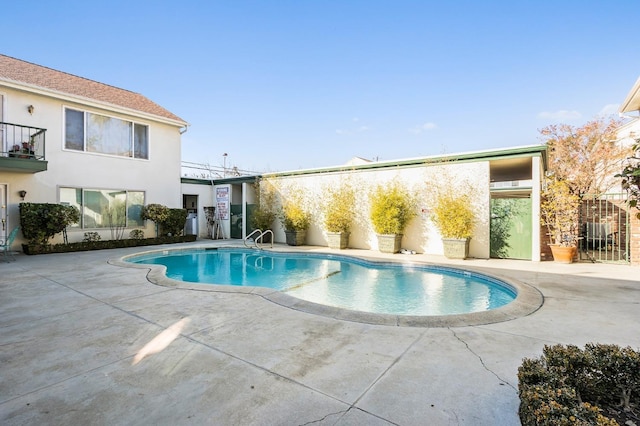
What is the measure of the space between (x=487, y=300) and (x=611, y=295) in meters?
1.71

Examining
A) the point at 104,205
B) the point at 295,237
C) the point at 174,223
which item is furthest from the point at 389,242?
the point at 104,205

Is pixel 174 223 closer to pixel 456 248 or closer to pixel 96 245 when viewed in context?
pixel 96 245

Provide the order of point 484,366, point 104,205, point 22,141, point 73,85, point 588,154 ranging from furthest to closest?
point 588,154
point 104,205
point 73,85
point 22,141
point 484,366

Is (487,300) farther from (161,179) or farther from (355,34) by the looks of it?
(161,179)

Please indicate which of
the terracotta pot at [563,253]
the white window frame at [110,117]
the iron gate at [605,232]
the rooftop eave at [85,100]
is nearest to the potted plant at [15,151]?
the white window frame at [110,117]

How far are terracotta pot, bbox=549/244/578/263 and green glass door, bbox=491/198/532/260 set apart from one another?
571 millimetres

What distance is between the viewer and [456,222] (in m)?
8.77

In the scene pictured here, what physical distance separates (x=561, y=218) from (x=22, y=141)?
15447mm

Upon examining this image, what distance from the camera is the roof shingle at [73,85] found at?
10000mm

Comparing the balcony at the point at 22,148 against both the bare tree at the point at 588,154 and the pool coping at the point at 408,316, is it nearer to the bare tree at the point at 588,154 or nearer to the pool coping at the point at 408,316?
the pool coping at the point at 408,316

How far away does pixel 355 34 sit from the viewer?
10.4 meters

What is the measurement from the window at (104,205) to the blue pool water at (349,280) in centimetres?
302

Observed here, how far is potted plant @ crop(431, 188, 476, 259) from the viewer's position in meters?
8.73

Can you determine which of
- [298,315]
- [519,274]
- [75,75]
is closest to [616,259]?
[519,274]
